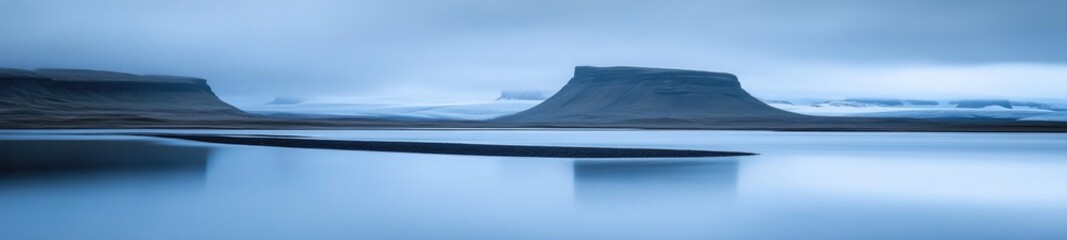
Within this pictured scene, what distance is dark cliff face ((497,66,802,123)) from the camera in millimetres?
137125

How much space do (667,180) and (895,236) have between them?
7932 mm

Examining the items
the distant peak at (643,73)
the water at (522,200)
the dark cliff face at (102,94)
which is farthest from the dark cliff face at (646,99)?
the water at (522,200)

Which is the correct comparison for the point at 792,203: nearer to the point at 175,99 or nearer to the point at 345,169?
the point at 345,169

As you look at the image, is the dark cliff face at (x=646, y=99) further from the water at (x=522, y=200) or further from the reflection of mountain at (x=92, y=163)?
the water at (x=522, y=200)

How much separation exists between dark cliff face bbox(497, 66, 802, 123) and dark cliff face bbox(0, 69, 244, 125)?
4854cm

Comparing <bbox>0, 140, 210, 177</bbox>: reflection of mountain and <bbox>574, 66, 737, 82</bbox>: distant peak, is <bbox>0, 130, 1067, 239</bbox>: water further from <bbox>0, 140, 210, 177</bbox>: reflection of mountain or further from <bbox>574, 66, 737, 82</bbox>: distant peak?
<bbox>574, 66, 737, 82</bbox>: distant peak

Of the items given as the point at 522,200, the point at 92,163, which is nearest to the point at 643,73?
the point at 92,163

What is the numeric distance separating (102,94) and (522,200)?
149 metres

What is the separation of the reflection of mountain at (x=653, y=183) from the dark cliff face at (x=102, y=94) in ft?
353

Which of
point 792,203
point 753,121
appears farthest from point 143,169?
point 753,121

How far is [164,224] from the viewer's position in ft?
34.5

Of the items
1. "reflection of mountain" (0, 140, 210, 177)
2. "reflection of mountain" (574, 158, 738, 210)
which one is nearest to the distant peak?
"reflection of mountain" (574, 158, 738, 210)

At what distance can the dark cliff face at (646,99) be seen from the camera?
13712 centimetres

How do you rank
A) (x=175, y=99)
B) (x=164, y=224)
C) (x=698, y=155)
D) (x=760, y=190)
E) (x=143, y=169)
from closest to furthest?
(x=164, y=224)
(x=760, y=190)
(x=143, y=169)
(x=698, y=155)
(x=175, y=99)
